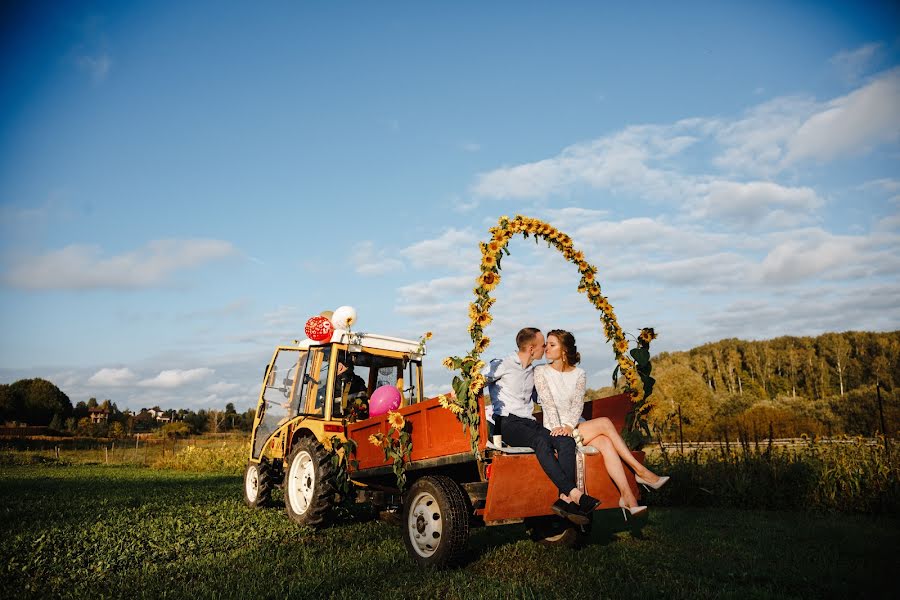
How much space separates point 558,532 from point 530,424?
6.05ft

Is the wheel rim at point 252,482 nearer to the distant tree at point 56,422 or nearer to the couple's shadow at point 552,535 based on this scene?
the couple's shadow at point 552,535

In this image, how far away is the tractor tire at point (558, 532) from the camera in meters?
6.04

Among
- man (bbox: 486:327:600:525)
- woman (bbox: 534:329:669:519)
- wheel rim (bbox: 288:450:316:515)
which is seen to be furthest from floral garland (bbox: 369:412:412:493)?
wheel rim (bbox: 288:450:316:515)

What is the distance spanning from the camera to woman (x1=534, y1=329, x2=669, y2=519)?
5305 mm

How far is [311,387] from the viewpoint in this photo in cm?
824

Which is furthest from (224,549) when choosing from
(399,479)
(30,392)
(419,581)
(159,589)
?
(30,392)

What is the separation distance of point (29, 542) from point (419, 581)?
461 centimetres

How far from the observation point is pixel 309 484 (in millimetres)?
7680

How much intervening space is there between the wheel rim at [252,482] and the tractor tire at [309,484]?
69.6 inches

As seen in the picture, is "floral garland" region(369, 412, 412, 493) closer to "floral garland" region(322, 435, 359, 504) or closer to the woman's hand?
"floral garland" region(322, 435, 359, 504)

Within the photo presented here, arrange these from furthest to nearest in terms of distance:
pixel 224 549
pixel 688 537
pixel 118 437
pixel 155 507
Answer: pixel 118 437
pixel 155 507
pixel 688 537
pixel 224 549

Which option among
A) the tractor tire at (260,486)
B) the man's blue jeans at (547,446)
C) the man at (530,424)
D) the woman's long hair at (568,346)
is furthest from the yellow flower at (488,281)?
the tractor tire at (260,486)

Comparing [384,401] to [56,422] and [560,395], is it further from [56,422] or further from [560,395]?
[56,422]

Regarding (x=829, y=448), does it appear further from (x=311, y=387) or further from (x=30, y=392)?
(x=30, y=392)
